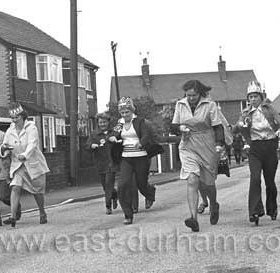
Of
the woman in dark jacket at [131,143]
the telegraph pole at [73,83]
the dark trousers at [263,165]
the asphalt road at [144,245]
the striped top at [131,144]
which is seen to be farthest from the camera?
the telegraph pole at [73,83]

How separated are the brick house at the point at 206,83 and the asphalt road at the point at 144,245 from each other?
8546cm

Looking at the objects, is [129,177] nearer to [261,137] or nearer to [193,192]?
[193,192]

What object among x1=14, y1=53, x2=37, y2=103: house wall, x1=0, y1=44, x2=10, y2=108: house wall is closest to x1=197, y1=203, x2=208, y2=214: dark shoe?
x1=0, y1=44, x2=10, y2=108: house wall

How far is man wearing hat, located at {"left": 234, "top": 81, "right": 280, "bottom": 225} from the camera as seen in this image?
32.1 feet

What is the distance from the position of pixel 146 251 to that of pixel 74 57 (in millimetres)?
16876

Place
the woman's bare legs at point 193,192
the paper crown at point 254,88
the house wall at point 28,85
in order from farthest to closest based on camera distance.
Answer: the house wall at point 28,85 → the paper crown at point 254,88 → the woman's bare legs at point 193,192

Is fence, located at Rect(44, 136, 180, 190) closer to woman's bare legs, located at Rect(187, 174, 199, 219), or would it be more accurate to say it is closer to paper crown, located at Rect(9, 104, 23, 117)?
paper crown, located at Rect(9, 104, 23, 117)

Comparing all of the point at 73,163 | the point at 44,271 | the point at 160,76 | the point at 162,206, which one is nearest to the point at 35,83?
the point at 73,163

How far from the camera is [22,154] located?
11.1 meters

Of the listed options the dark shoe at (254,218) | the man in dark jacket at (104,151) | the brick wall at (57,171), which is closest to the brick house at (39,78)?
the brick wall at (57,171)

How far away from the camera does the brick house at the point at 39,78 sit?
33.8 metres

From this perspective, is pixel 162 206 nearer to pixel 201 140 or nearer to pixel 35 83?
pixel 201 140

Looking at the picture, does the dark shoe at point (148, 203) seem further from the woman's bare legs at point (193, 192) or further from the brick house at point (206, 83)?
the brick house at point (206, 83)

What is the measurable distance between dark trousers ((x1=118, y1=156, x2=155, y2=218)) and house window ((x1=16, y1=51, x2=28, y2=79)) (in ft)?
78.6
